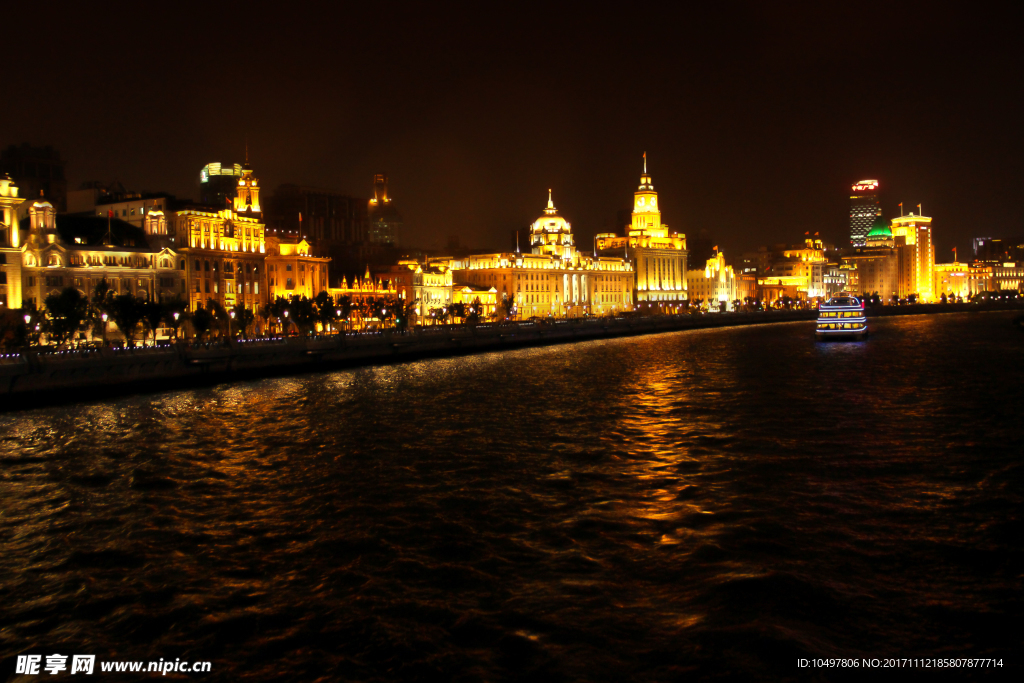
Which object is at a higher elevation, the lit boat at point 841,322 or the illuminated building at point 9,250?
the illuminated building at point 9,250

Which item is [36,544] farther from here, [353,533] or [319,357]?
[319,357]

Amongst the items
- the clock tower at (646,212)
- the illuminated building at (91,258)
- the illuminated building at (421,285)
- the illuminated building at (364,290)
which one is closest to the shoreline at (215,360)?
the illuminated building at (91,258)

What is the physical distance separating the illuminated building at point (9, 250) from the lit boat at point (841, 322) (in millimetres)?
68549

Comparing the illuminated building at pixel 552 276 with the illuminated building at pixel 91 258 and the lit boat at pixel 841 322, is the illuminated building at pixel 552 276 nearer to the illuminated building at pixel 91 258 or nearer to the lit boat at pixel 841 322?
the lit boat at pixel 841 322

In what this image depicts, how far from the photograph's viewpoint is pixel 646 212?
190750 millimetres

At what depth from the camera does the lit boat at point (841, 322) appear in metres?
76.3

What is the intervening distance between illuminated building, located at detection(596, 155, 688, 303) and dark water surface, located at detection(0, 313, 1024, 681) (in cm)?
14988

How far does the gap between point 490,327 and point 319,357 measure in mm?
30546

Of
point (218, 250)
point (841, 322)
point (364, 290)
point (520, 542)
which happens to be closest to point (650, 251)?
point (364, 290)

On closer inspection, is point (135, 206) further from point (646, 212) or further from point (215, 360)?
point (646, 212)

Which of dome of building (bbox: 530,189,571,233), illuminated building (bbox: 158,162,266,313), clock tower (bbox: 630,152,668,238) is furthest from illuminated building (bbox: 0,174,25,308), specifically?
clock tower (bbox: 630,152,668,238)

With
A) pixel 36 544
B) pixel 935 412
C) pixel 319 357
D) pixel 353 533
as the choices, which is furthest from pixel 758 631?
pixel 319 357

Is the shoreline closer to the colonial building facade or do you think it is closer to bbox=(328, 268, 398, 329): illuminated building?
the colonial building facade

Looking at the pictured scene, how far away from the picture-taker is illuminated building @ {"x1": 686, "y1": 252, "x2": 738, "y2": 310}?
187375 millimetres
